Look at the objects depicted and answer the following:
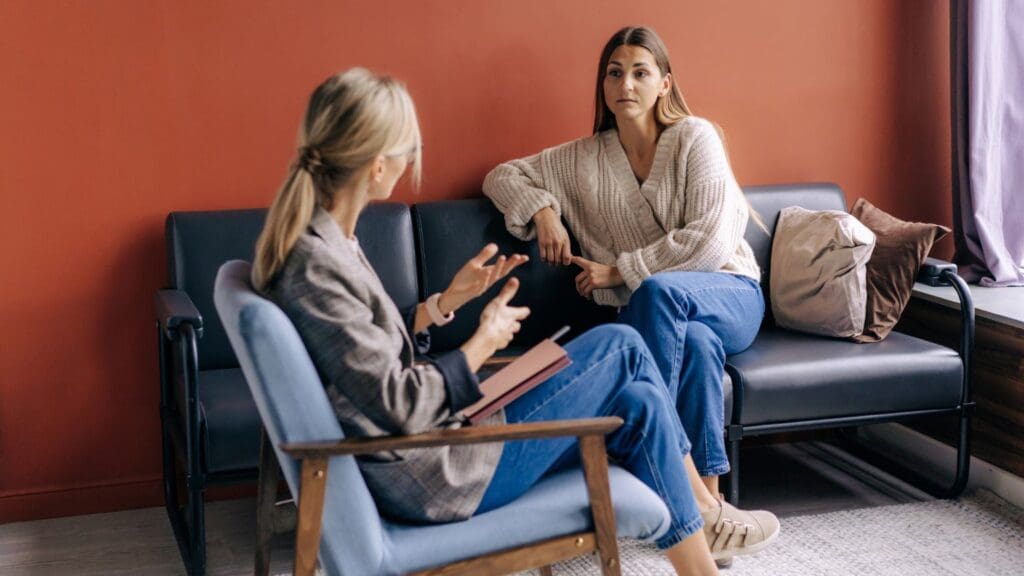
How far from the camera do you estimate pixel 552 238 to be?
294 cm

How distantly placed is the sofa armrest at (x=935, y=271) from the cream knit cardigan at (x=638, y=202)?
0.46 metres

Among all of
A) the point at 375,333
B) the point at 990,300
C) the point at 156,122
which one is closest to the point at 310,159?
the point at 375,333

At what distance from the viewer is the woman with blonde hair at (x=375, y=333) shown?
172 cm

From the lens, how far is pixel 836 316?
2934mm

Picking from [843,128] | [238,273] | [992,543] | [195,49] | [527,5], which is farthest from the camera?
[843,128]

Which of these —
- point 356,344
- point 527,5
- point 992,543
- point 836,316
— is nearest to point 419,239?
point 527,5

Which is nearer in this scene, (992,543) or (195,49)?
(992,543)

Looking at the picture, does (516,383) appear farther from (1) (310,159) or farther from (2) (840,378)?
(2) (840,378)

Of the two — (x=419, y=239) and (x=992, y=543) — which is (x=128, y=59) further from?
(x=992, y=543)

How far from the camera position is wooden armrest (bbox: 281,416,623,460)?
1.68 metres

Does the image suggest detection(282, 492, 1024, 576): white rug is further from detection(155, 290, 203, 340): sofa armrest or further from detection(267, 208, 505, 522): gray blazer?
detection(155, 290, 203, 340): sofa armrest

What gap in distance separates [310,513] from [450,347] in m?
1.27

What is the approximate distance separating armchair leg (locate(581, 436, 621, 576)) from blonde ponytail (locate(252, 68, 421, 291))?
561mm

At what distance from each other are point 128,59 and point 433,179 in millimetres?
851
